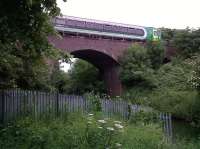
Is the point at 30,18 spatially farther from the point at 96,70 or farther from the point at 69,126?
the point at 96,70

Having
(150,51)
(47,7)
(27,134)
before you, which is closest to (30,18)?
(47,7)

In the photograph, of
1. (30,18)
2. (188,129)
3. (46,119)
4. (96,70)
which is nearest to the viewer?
(30,18)

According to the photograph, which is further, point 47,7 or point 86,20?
point 86,20

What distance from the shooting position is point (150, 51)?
60.7 metres

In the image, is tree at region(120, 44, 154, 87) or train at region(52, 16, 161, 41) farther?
tree at region(120, 44, 154, 87)

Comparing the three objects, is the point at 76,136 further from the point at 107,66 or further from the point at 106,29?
the point at 107,66

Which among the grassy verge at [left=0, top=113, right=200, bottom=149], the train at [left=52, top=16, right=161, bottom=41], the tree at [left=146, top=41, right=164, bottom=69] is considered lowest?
the grassy verge at [left=0, top=113, right=200, bottom=149]

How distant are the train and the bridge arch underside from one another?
2.95 m

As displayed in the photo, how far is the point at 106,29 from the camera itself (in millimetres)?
57406

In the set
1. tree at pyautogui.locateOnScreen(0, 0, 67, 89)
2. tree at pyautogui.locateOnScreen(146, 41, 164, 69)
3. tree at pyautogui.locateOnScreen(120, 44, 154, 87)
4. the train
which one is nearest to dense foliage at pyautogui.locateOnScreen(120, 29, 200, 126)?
tree at pyautogui.locateOnScreen(120, 44, 154, 87)

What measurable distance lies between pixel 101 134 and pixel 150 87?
42293 millimetres

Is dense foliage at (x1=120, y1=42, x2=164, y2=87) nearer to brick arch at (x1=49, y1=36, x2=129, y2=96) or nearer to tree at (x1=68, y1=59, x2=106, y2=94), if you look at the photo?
brick arch at (x1=49, y1=36, x2=129, y2=96)

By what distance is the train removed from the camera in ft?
172

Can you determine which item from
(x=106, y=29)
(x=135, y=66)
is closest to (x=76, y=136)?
(x=135, y=66)
